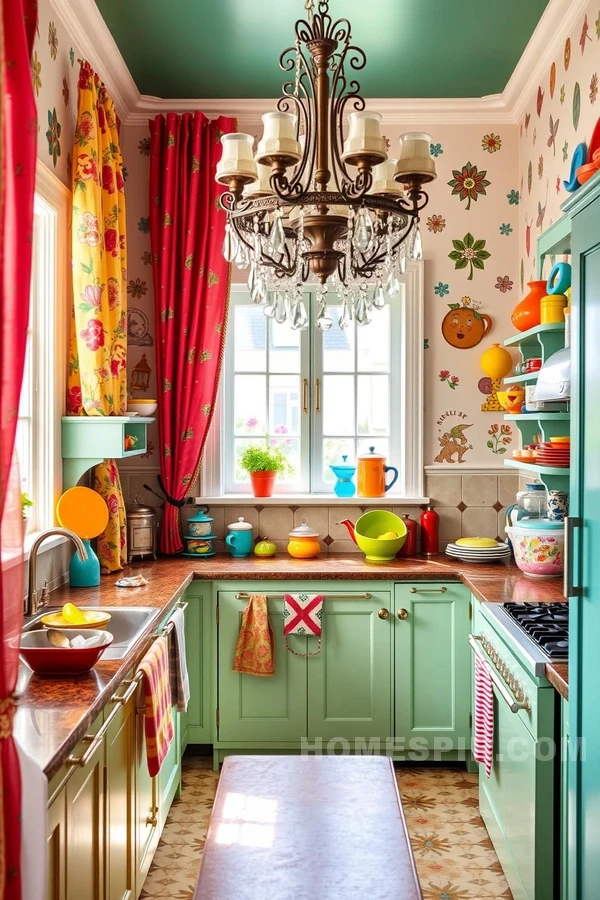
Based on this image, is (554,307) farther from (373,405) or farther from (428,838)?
(428,838)

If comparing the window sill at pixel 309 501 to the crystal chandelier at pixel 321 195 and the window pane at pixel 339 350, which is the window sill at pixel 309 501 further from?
the crystal chandelier at pixel 321 195

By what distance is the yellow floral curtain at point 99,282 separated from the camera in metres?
3.33

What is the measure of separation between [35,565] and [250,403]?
1.98 meters

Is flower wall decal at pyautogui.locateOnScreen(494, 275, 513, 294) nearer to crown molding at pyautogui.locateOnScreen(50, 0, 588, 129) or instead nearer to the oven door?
crown molding at pyautogui.locateOnScreen(50, 0, 588, 129)

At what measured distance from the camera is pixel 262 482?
4.24 m

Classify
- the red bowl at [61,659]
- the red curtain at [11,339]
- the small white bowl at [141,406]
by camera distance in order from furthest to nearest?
the small white bowl at [141,406]
the red bowl at [61,659]
the red curtain at [11,339]

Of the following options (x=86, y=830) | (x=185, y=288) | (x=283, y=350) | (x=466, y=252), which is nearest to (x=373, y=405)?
(x=283, y=350)

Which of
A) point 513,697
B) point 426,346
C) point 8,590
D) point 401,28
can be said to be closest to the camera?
point 8,590

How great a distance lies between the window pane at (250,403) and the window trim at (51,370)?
122 centimetres

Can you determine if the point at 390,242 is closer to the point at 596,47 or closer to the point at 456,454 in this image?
the point at 596,47

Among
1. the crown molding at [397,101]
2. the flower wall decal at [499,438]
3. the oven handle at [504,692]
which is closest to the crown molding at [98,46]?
the crown molding at [397,101]

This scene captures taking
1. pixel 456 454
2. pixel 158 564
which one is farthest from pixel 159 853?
pixel 456 454

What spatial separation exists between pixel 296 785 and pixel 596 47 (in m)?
2.65

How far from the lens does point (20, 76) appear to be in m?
1.47
